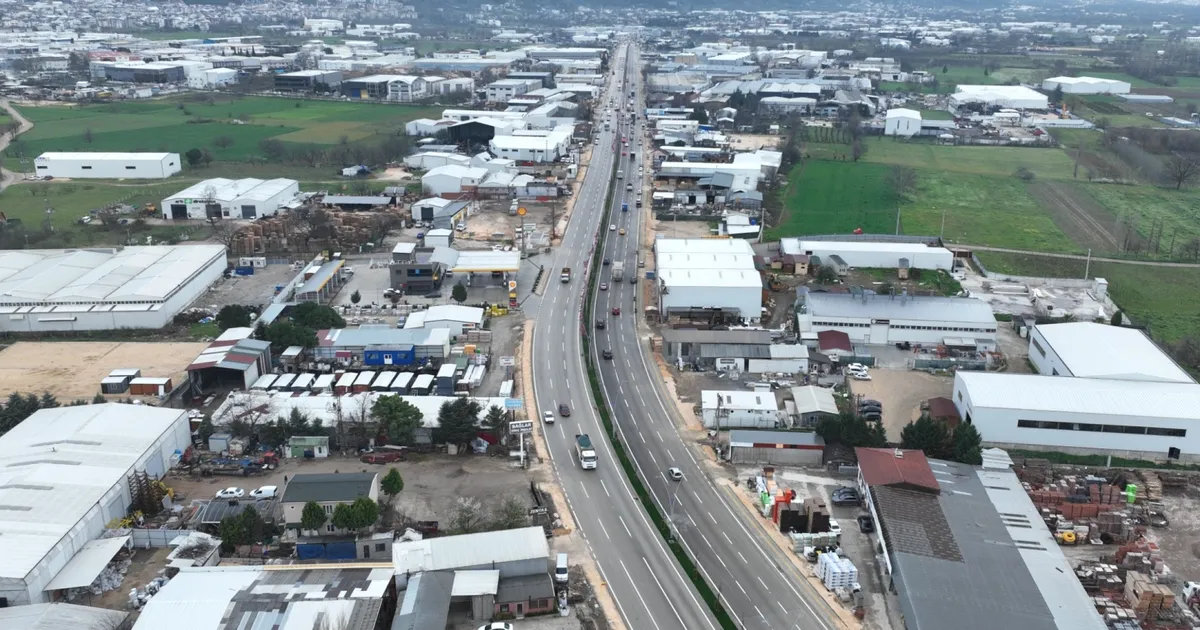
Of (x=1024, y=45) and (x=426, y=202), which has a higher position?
(x=1024, y=45)

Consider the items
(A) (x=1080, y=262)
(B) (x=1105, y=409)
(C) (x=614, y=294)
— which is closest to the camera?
(B) (x=1105, y=409)

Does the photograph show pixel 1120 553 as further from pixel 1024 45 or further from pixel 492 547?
pixel 1024 45

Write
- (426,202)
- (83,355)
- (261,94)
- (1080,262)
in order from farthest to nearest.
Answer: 1. (261,94)
2. (426,202)
3. (1080,262)
4. (83,355)

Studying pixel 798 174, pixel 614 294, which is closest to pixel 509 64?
pixel 798 174

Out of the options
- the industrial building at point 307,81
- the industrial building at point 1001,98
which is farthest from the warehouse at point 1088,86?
the industrial building at point 307,81

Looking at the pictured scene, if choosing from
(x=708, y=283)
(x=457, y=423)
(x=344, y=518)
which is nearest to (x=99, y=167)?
(x=708, y=283)

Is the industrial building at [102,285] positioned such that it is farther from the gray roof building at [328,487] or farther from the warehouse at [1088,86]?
the warehouse at [1088,86]

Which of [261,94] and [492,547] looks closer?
[492,547]
